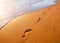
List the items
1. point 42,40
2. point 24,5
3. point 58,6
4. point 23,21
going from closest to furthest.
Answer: point 42,40 < point 23,21 < point 58,6 < point 24,5

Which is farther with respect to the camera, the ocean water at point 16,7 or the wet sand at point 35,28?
the ocean water at point 16,7

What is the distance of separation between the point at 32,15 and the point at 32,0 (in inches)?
12.9

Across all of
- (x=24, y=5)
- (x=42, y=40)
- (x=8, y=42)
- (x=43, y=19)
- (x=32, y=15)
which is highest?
(x=24, y=5)

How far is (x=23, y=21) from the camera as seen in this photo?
46.1 inches

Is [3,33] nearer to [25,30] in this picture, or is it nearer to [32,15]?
[25,30]

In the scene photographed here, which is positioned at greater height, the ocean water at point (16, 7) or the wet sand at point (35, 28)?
the ocean water at point (16, 7)

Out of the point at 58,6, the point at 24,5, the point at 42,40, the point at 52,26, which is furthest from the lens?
the point at 24,5

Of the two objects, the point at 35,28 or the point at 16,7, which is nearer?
the point at 35,28

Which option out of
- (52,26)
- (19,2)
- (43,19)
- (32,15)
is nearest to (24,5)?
(19,2)

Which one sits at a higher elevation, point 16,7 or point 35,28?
point 16,7

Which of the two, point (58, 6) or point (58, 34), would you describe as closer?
point (58, 34)

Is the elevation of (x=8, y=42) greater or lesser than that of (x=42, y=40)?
greater

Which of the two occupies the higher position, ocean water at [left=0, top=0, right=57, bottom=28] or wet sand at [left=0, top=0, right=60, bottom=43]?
ocean water at [left=0, top=0, right=57, bottom=28]

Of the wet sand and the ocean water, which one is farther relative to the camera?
the ocean water
